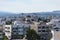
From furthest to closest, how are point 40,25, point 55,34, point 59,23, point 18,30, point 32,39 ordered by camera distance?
point 59,23
point 18,30
point 40,25
point 32,39
point 55,34

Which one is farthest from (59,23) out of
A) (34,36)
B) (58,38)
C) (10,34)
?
(58,38)

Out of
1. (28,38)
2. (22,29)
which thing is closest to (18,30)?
(22,29)

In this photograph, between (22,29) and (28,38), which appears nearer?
(28,38)

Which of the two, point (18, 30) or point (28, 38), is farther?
point (18, 30)

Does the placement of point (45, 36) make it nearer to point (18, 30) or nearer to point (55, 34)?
point (18, 30)

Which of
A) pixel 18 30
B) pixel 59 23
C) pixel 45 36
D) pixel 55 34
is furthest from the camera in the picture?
pixel 59 23

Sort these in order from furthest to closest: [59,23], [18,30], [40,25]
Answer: [59,23] → [18,30] → [40,25]

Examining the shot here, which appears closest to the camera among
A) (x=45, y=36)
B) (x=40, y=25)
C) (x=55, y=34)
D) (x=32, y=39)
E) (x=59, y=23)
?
(x=55, y=34)

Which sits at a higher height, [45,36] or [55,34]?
[55,34]

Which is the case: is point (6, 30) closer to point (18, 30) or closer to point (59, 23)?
point (18, 30)
